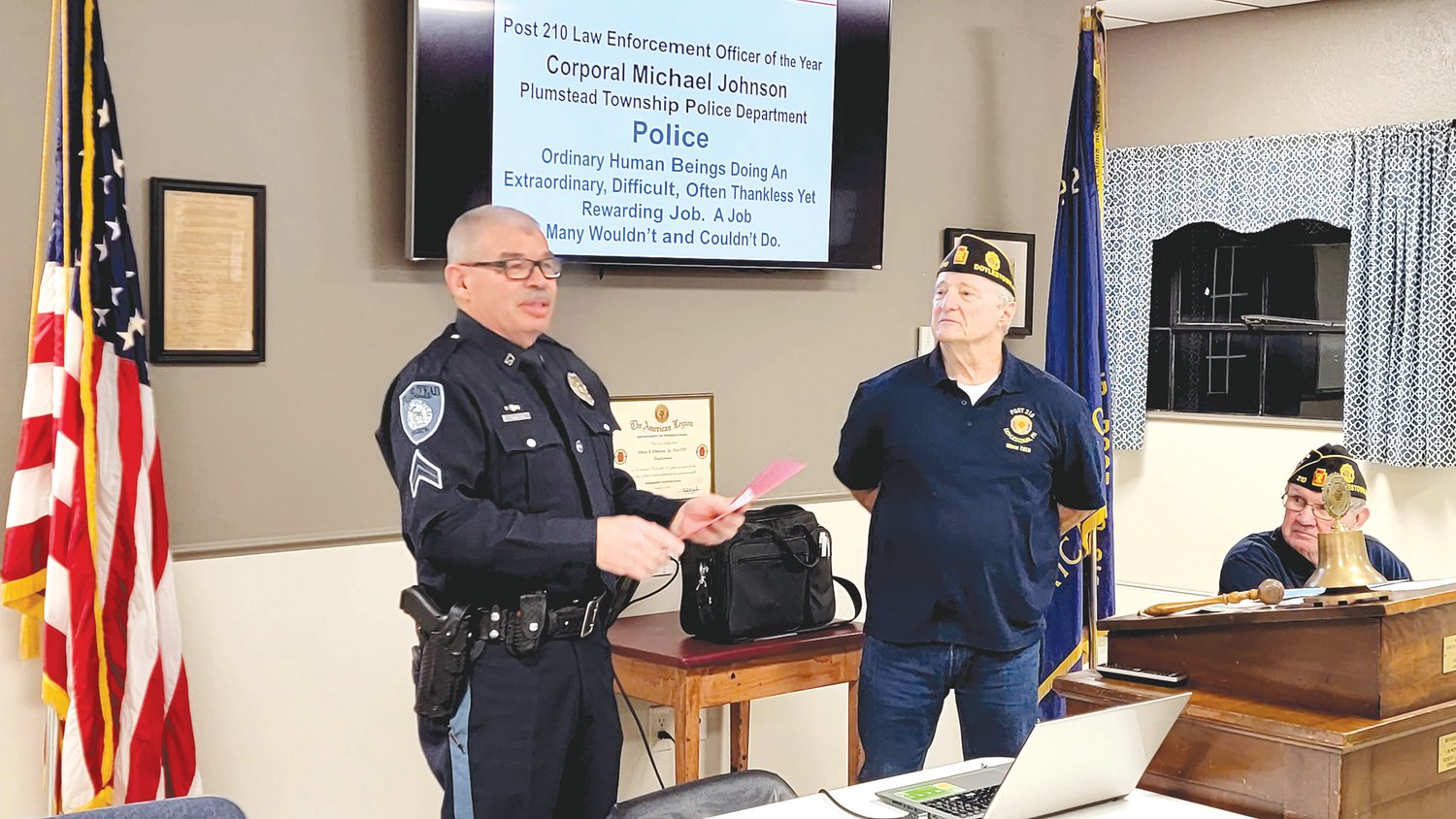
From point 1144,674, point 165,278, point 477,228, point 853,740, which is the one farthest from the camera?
point 853,740

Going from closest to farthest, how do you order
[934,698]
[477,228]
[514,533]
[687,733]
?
1. [514,533]
2. [477,228]
3. [934,698]
4. [687,733]

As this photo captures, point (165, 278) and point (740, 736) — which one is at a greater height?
point (165, 278)

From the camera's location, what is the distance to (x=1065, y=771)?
1.70m

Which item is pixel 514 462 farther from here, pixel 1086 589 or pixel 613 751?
pixel 1086 589

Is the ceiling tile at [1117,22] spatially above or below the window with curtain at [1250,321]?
above

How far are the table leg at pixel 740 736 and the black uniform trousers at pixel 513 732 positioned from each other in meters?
1.15

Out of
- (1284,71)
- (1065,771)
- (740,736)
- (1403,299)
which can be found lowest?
(740,736)

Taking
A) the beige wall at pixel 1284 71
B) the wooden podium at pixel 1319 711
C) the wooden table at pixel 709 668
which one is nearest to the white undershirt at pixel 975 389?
the wooden table at pixel 709 668

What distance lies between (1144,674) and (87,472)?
1.79 meters

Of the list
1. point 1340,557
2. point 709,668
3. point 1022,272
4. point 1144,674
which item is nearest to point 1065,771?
point 1144,674

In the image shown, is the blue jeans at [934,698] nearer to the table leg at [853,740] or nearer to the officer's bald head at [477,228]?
the table leg at [853,740]

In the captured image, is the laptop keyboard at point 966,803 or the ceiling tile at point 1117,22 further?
Result: the ceiling tile at point 1117,22

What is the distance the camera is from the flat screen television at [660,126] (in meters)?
3.00

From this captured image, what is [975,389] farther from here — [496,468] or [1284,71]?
[1284,71]
